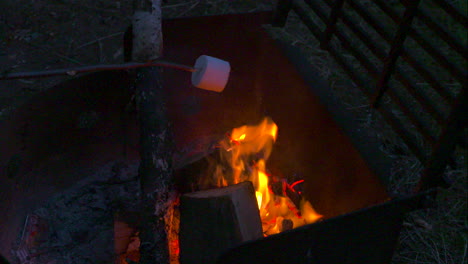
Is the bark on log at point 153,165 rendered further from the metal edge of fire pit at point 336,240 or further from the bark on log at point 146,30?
the metal edge of fire pit at point 336,240

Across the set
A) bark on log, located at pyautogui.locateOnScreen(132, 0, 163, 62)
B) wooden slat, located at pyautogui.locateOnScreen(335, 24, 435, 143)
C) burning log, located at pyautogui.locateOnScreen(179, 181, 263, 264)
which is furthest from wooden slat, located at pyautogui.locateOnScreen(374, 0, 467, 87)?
bark on log, located at pyautogui.locateOnScreen(132, 0, 163, 62)

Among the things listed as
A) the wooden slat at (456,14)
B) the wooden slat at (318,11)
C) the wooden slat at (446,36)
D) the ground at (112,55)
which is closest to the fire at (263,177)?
the ground at (112,55)

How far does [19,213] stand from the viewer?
7.81 ft

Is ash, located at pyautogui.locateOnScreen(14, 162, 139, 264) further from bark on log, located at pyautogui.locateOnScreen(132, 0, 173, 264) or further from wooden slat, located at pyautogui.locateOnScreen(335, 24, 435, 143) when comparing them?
wooden slat, located at pyautogui.locateOnScreen(335, 24, 435, 143)

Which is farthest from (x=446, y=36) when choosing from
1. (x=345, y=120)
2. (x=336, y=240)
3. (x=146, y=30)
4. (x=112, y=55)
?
(x=112, y=55)

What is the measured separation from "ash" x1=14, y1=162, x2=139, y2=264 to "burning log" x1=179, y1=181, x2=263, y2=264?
528 mm

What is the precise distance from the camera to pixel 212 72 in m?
2.31

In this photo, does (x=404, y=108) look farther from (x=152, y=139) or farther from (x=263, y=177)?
(x=152, y=139)

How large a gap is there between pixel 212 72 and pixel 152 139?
0.50 metres

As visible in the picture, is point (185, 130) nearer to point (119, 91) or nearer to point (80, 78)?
point (119, 91)

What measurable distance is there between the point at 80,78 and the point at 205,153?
0.90 m

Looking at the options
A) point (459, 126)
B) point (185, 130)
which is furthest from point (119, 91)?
point (459, 126)

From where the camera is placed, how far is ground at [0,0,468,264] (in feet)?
7.95

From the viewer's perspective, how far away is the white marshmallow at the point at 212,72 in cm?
231
